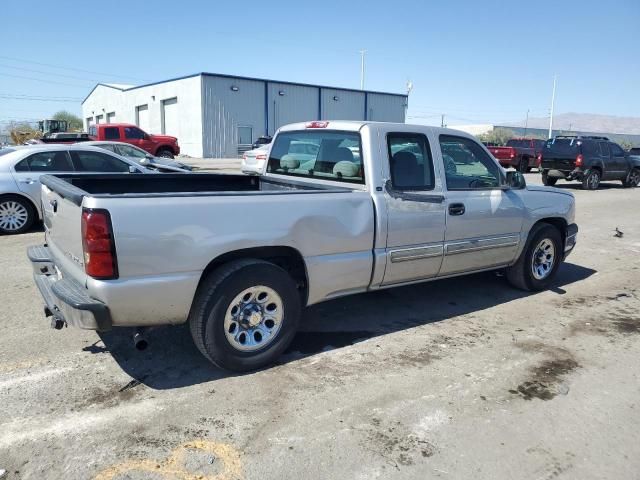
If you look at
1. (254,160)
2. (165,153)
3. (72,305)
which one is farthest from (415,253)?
(165,153)

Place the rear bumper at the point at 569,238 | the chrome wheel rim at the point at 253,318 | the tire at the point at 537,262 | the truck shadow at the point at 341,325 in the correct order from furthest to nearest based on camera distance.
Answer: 1. the rear bumper at the point at 569,238
2. the tire at the point at 537,262
3. the truck shadow at the point at 341,325
4. the chrome wheel rim at the point at 253,318

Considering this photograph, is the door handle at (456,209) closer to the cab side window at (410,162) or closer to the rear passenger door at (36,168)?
the cab side window at (410,162)

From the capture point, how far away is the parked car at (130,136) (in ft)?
82.6

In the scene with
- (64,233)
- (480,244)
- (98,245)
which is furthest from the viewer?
(480,244)

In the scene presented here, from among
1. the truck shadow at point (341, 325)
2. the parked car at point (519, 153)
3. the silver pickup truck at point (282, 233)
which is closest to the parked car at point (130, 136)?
the parked car at point (519, 153)

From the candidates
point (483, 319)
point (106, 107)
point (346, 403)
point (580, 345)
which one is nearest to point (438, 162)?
point (483, 319)

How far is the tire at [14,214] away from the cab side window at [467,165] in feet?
23.7

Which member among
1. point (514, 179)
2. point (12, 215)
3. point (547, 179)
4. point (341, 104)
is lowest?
point (12, 215)

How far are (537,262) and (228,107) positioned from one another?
35957 mm

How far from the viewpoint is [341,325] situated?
480 cm

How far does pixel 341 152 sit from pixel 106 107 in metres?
54.3

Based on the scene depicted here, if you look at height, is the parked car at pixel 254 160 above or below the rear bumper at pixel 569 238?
above

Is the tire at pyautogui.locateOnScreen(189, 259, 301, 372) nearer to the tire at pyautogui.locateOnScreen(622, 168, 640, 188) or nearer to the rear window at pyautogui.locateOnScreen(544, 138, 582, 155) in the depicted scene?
the rear window at pyautogui.locateOnScreen(544, 138, 582, 155)

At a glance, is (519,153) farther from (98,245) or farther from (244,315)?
(98,245)
